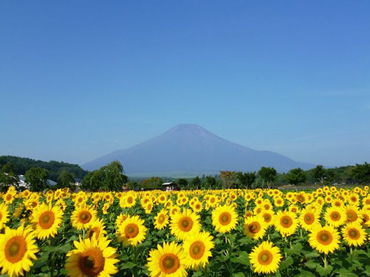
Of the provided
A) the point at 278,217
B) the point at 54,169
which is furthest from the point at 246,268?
the point at 54,169

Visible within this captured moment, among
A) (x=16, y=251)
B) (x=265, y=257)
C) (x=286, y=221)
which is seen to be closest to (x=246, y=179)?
(x=286, y=221)

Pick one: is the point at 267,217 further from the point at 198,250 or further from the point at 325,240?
the point at 198,250

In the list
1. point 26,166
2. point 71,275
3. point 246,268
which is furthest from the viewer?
point 26,166

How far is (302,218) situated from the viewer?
6738mm

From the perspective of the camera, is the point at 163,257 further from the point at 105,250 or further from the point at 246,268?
the point at 246,268

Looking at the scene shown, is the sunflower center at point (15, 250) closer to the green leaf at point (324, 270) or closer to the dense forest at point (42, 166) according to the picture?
the green leaf at point (324, 270)

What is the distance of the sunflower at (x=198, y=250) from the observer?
4027 mm

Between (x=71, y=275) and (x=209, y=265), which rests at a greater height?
(x=71, y=275)

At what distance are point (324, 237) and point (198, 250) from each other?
253 cm

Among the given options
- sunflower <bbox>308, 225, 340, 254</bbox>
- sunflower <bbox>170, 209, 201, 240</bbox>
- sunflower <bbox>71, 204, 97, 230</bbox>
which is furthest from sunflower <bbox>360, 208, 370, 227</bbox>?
sunflower <bbox>71, 204, 97, 230</bbox>

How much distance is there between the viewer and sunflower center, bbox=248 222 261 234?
5898 mm

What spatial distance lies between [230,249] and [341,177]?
112660 millimetres

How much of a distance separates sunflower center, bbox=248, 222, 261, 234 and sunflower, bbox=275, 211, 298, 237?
582mm

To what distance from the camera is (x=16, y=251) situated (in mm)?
3135
